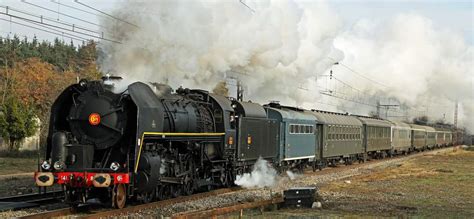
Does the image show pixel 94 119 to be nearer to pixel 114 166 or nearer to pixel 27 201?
pixel 114 166

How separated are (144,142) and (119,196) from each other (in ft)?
4.37

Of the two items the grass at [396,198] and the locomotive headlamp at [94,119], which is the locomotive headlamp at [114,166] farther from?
the grass at [396,198]

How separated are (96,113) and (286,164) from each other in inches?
497

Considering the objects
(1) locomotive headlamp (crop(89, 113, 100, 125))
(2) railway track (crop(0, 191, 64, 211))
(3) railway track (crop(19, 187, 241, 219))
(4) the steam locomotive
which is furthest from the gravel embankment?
(2) railway track (crop(0, 191, 64, 211))

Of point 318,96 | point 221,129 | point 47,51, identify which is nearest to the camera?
point 221,129

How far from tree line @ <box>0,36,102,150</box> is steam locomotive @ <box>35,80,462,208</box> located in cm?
1103

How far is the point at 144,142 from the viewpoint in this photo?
1333cm

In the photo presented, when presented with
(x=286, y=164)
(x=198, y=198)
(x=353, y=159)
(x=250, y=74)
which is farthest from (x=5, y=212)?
(x=353, y=159)

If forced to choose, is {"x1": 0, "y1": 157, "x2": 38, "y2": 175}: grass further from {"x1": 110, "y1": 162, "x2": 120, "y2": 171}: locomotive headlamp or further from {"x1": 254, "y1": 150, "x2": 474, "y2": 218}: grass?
{"x1": 254, "y1": 150, "x2": 474, "y2": 218}: grass

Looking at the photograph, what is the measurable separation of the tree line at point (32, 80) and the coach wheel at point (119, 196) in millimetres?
14969

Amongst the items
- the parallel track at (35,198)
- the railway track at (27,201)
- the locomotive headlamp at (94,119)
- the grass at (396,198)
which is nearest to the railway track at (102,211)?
the railway track at (27,201)

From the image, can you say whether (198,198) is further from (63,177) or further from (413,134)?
(413,134)

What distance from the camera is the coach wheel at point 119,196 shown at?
12.6 m

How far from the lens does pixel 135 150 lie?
12.8 meters
